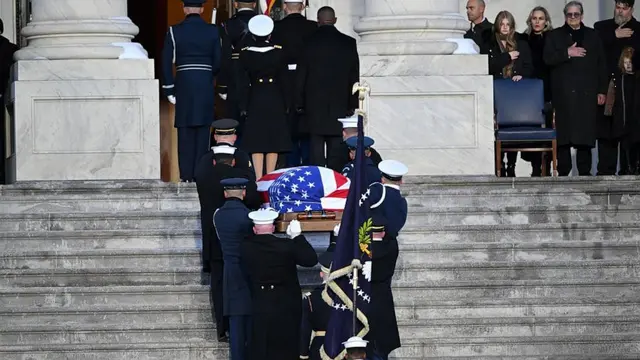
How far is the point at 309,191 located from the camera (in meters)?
17.3

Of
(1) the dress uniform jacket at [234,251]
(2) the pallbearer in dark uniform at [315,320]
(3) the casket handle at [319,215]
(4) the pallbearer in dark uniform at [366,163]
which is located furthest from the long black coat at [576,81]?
(2) the pallbearer in dark uniform at [315,320]

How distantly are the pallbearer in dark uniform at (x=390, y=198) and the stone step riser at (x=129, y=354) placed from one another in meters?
1.65

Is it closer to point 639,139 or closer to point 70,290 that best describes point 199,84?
point 70,290

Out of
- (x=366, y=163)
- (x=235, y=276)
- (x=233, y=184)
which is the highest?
(x=366, y=163)

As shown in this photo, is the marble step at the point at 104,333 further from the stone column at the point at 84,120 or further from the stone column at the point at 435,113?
the stone column at the point at 435,113

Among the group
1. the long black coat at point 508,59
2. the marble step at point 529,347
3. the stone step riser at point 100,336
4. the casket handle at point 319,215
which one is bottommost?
the marble step at point 529,347

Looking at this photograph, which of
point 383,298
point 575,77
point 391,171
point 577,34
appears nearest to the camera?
point 383,298

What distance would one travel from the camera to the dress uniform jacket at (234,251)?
16484 mm

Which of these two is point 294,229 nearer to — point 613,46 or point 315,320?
point 315,320

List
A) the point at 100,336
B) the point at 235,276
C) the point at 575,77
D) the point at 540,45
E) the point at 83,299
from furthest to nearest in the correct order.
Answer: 1. the point at 540,45
2. the point at 575,77
3. the point at 83,299
4. the point at 100,336
5. the point at 235,276

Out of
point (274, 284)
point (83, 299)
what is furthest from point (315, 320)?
point (83, 299)

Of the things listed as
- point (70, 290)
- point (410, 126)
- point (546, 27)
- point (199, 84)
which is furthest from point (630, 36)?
point (70, 290)

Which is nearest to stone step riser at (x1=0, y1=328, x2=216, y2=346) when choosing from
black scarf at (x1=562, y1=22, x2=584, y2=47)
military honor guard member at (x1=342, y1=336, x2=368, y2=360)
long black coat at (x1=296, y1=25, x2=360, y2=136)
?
long black coat at (x1=296, y1=25, x2=360, y2=136)

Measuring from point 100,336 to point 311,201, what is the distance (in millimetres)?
1936
